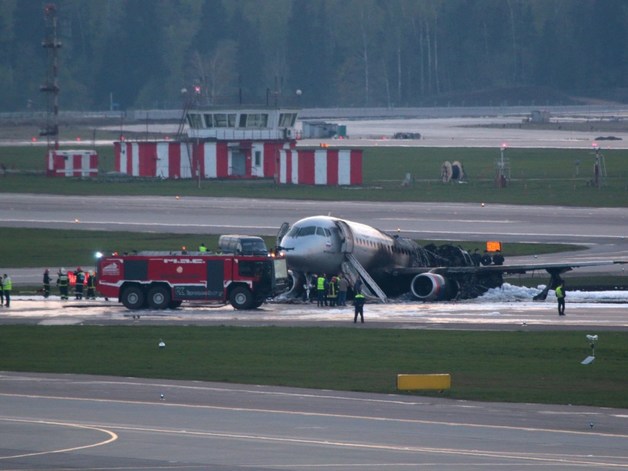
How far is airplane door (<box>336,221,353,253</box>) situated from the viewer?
190ft

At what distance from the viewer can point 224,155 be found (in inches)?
5143

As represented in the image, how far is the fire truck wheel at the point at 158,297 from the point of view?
2183 inches

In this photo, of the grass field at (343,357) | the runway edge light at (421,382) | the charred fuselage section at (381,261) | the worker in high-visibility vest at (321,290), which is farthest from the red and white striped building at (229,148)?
the runway edge light at (421,382)

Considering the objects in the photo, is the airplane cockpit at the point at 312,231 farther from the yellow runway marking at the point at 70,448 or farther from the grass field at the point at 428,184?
the grass field at the point at 428,184

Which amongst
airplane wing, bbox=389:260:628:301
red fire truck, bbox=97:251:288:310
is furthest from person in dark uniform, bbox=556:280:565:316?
red fire truck, bbox=97:251:288:310

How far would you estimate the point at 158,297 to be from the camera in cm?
5550

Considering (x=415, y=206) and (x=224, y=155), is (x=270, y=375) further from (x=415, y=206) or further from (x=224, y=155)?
(x=224, y=155)

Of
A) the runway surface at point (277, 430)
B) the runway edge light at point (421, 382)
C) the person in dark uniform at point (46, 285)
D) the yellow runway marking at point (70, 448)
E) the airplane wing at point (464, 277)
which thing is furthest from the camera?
the person in dark uniform at point (46, 285)

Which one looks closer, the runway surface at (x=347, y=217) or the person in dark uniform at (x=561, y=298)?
the person in dark uniform at (x=561, y=298)

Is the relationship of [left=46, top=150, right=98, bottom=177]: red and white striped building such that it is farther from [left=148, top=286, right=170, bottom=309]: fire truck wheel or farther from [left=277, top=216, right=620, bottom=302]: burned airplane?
[left=148, top=286, right=170, bottom=309]: fire truck wheel

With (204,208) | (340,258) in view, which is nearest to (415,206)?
(204,208)

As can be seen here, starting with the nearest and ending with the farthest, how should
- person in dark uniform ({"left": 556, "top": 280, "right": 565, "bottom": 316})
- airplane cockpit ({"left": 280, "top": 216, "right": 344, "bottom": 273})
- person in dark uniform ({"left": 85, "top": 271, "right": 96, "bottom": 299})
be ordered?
person in dark uniform ({"left": 556, "top": 280, "right": 565, "bottom": 316}) → airplane cockpit ({"left": 280, "top": 216, "right": 344, "bottom": 273}) → person in dark uniform ({"left": 85, "top": 271, "right": 96, "bottom": 299})

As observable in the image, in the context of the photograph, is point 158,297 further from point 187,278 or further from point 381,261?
point 381,261

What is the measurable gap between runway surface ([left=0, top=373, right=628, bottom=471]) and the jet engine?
2477cm
